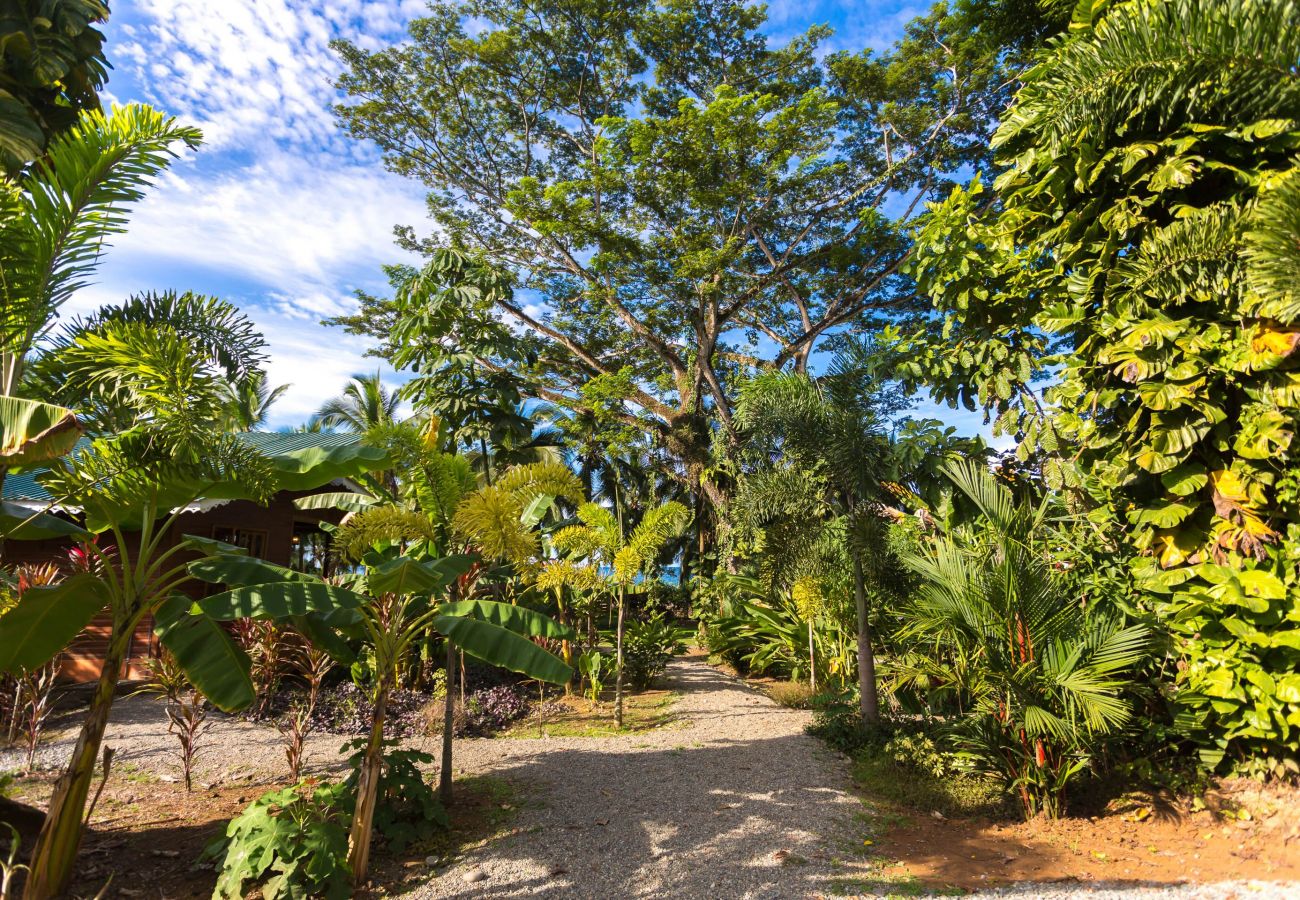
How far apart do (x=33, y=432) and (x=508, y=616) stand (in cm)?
291

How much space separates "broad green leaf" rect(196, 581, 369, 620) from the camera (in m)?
4.09

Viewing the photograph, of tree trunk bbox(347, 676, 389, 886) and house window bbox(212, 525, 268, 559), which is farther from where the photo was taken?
house window bbox(212, 525, 268, 559)

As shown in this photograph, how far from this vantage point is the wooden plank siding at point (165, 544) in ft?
35.3

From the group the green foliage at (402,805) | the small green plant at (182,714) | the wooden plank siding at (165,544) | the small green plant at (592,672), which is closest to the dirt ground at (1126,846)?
the green foliage at (402,805)

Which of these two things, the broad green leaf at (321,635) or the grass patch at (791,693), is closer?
the broad green leaf at (321,635)

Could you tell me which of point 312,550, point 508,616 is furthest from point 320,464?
point 312,550

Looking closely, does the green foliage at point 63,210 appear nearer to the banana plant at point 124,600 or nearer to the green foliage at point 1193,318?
the banana plant at point 124,600

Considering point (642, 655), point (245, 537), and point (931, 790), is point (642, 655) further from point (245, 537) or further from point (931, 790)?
point (245, 537)

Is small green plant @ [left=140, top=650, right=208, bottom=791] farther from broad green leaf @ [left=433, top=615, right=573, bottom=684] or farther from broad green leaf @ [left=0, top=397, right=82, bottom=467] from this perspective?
broad green leaf @ [left=0, top=397, right=82, bottom=467]

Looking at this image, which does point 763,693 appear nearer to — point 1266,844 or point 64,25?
point 1266,844

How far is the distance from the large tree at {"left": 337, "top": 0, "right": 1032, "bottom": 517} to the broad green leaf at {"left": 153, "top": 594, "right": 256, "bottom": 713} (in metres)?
12.3

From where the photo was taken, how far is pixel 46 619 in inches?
176

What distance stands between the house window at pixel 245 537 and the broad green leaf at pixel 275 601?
9.66 metres

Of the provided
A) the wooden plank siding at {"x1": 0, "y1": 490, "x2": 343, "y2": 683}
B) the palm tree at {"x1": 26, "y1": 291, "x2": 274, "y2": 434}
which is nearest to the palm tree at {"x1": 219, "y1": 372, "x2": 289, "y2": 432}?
the palm tree at {"x1": 26, "y1": 291, "x2": 274, "y2": 434}
